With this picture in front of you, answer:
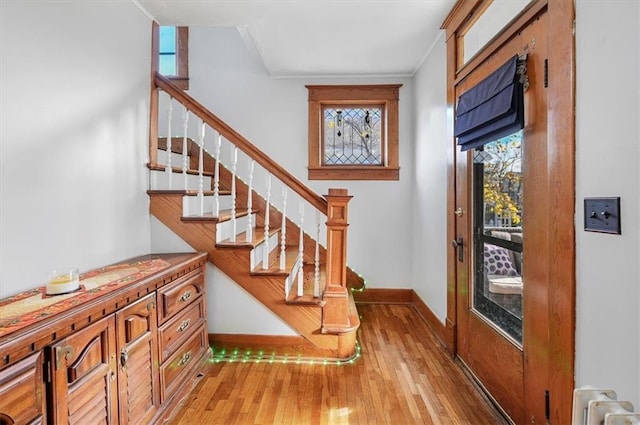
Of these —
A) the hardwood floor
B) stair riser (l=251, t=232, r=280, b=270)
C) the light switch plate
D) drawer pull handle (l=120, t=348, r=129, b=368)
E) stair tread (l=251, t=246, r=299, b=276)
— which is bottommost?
the hardwood floor

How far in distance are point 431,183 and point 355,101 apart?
1308mm

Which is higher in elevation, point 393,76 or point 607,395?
point 393,76

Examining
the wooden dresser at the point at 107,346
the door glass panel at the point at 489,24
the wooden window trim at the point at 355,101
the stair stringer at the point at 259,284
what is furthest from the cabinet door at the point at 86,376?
the wooden window trim at the point at 355,101

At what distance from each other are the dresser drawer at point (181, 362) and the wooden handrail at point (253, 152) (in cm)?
117

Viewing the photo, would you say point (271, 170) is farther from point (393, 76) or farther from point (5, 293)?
point (393, 76)

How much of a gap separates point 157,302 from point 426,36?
9.06 feet

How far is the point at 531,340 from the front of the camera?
1.50 meters

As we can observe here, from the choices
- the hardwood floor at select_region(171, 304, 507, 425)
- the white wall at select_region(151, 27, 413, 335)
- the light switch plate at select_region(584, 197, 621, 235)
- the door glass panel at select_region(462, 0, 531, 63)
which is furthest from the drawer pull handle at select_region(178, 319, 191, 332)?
the door glass panel at select_region(462, 0, 531, 63)

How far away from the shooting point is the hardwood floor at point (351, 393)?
1.72m

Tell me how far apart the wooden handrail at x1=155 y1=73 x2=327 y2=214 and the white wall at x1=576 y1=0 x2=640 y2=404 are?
1479 millimetres

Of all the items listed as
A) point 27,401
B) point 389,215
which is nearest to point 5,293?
point 27,401

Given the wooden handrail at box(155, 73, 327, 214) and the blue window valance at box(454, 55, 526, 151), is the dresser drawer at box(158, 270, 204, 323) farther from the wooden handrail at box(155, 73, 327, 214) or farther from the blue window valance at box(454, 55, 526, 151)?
the blue window valance at box(454, 55, 526, 151)

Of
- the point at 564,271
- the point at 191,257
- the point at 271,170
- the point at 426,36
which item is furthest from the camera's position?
the point at 426,36

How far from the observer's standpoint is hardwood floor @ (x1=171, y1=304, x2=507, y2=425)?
172 cm
